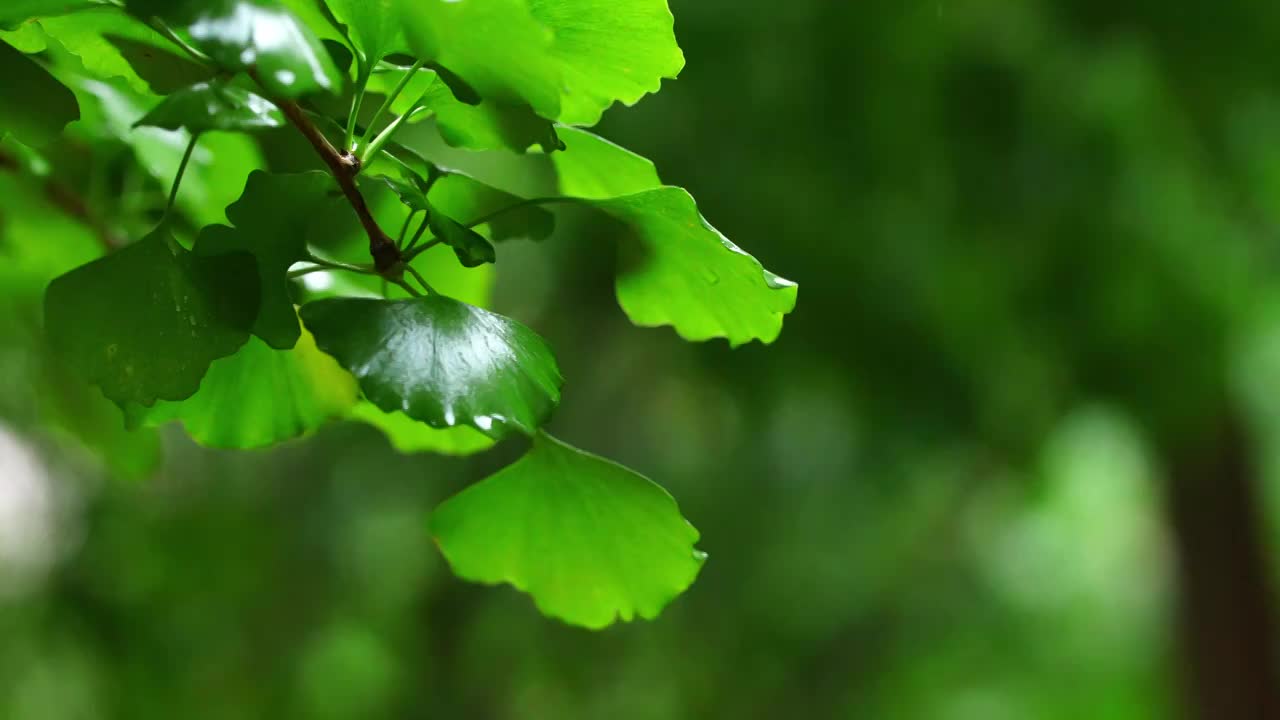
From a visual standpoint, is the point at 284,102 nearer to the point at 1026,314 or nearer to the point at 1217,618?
the point at 1026,314

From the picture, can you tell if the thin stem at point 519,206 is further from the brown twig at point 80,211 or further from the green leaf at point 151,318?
the brown twig at point 80,211

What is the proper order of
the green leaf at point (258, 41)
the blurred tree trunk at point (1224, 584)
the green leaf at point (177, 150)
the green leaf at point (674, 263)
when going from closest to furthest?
1. the green leaf at point (258, 41)
2. the green leaf at point (674, 263)
3. the green leaf at point (177, 150)
4. the blurred tree trunk at point (1224, 584)

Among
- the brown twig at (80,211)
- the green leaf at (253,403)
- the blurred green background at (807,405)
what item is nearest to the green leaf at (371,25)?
the green leaf at (253,403)

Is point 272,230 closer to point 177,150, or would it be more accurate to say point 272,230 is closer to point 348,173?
point 348,173

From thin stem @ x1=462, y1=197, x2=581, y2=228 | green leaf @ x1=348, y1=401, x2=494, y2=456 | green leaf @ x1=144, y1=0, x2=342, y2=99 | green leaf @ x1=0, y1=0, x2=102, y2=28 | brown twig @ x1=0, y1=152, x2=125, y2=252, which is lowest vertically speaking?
brown twig @ x1=0, y1=152, x2=125, y2=252

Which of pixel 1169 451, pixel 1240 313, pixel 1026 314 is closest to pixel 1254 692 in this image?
pixel 1169 451

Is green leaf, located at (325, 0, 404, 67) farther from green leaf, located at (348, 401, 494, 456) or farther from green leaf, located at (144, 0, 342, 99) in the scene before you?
green leaf, located at (348, 401, 494, 456)

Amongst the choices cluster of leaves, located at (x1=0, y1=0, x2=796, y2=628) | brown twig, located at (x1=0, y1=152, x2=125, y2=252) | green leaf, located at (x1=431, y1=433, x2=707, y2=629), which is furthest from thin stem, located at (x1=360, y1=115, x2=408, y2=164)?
brown twig, located at (x1=0, y1=152, x2=125, y2=252)
